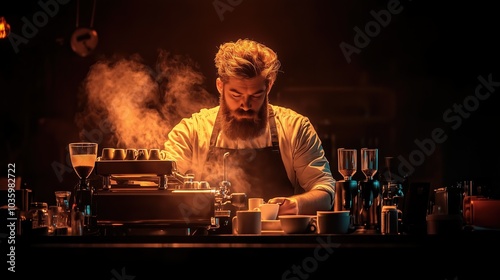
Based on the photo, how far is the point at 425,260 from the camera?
95.9 inches

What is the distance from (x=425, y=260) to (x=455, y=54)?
4.93m

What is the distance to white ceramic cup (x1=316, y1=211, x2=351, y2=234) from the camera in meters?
2.77

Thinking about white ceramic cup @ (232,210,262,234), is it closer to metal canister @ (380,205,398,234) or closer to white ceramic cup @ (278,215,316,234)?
white ceramic cup @ (278,215,316,234)

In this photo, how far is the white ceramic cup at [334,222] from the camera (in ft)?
9.08

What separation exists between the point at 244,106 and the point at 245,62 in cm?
30

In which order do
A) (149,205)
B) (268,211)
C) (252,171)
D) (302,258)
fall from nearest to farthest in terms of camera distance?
(302,258) → (149,205) → (268,211) → (252,171)

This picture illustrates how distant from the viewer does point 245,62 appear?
442 cm

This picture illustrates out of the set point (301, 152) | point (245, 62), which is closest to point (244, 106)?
point (245, 62)

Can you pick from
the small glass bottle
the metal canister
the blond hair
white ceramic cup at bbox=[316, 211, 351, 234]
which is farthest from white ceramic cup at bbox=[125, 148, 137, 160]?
the blond hair

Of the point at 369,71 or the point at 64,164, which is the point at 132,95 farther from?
the point at 369,71

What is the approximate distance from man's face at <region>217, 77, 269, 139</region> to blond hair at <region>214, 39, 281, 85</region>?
0.15 ft

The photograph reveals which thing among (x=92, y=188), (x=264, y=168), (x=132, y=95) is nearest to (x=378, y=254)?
(x=92, y=188)

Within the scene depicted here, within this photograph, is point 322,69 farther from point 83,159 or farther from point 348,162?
point 83,159

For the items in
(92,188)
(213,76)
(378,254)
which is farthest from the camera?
(213,76)
